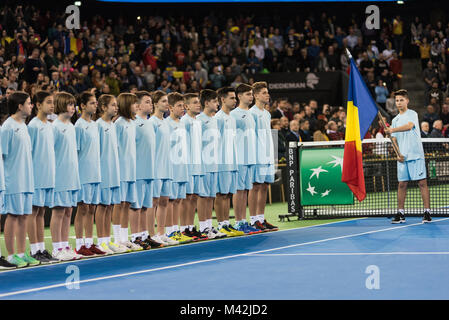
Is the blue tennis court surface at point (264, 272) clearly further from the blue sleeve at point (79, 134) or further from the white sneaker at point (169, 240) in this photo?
the blue sleeve at point (79, 134)

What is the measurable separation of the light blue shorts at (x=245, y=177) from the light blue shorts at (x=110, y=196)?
235 centimetres

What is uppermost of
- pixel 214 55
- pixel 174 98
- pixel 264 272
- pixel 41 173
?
pixel 214 55

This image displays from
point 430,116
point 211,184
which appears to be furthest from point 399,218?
point 430,116

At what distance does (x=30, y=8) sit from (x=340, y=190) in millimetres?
12627

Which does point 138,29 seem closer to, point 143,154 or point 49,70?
point 49,70

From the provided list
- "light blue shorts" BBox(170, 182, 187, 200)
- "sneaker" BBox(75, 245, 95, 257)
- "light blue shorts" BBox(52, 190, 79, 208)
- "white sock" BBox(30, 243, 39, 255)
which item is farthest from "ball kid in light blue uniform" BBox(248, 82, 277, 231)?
"white sock" BBox(30, 243, 39, 255)

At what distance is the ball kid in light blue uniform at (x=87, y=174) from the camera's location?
941 centimetres

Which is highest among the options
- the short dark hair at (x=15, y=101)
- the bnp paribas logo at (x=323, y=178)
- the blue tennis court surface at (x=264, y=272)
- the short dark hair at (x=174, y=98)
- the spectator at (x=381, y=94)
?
the spectator at (x=381, y=94)

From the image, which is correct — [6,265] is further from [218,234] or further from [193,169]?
[218,234]

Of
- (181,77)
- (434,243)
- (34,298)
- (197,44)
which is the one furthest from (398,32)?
(34,298)

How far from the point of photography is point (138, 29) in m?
24.1

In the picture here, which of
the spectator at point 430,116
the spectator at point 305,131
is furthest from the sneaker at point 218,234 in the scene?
the spectator at point 430,116

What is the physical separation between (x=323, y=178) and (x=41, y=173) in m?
6.11

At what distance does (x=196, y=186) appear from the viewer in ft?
35.8
